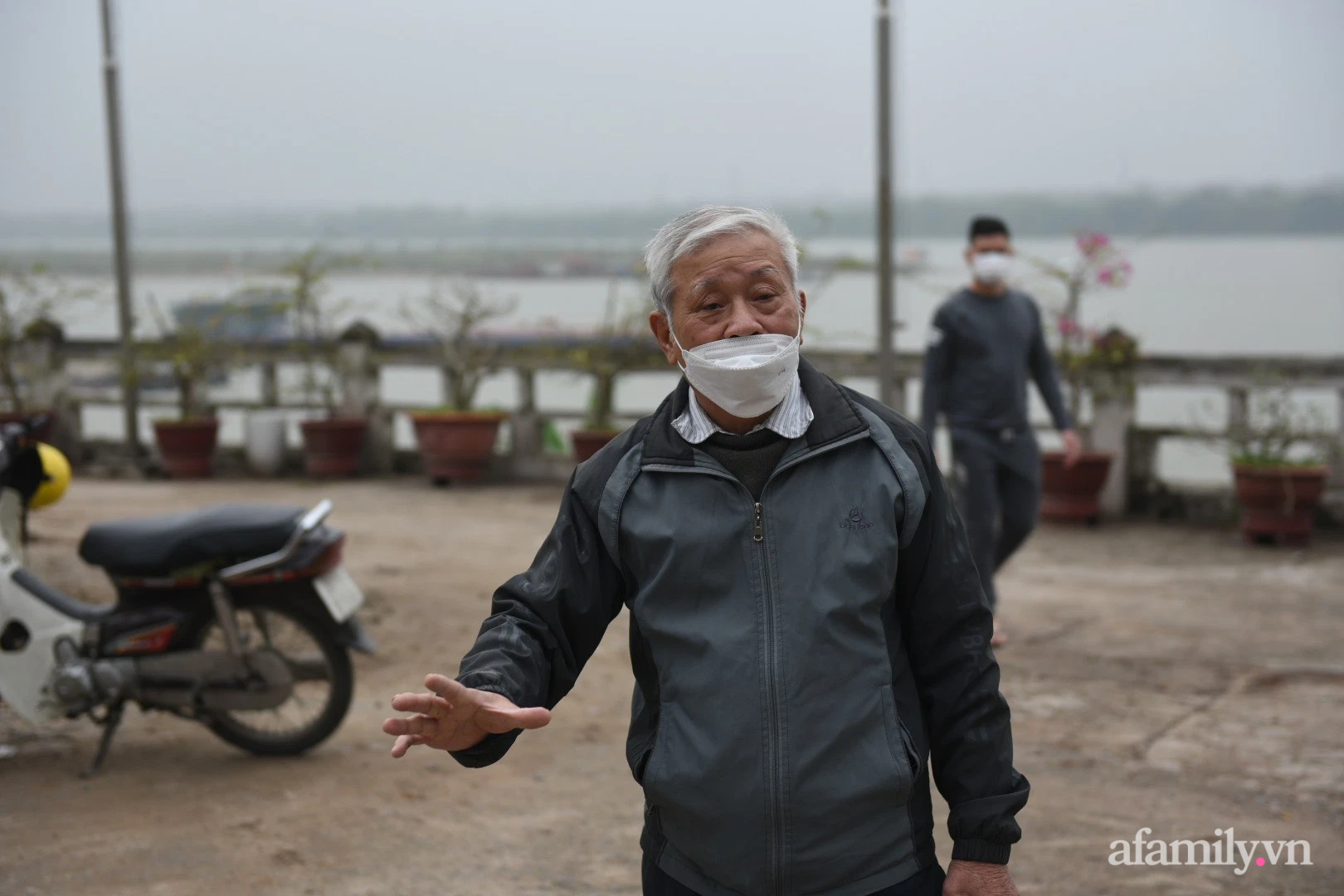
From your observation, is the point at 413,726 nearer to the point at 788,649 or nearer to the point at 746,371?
the point at 788,649

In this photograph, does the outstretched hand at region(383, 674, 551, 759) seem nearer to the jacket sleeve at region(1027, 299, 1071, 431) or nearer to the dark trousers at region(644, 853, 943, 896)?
the dark trousers at region(644, 853, 943, 896)

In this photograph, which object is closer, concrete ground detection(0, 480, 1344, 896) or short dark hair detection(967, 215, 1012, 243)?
concrete ground detection(0, 480, 1344, 896)

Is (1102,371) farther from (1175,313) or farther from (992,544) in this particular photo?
(992,544)

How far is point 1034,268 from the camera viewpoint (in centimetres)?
1061

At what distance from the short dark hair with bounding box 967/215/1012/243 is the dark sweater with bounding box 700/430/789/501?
4.63 meters

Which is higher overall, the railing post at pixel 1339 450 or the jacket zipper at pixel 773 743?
the jacket zipper at pixel 773 743

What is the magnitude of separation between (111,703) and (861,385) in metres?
7.80

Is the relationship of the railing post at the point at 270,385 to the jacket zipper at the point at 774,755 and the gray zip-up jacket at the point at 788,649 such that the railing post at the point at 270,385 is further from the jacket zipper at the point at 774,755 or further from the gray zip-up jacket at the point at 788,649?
the jacket zipper at the point at 774,755

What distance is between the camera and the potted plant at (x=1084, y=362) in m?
9.83

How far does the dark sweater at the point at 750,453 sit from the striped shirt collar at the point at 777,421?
0.04ft

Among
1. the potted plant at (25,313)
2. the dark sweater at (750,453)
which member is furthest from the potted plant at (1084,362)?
the potted plant at (25,313)

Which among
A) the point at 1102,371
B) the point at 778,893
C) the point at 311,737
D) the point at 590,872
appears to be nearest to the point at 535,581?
the point at 778,893

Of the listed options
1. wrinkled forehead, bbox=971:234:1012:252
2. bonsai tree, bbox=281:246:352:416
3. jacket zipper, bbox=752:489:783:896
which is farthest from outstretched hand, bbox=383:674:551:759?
bonsai tree, bbox=281:246:352:416

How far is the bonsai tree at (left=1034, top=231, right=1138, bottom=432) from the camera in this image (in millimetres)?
10148
